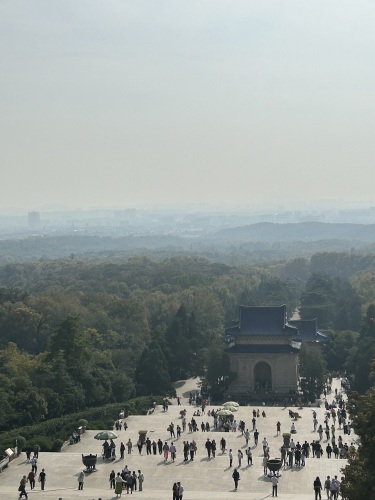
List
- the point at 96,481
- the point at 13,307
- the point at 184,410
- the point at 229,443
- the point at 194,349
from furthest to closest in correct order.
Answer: the point at 13,307
the point at 194,349
the point at 184,410
the point at 229,443
the point at 96,481

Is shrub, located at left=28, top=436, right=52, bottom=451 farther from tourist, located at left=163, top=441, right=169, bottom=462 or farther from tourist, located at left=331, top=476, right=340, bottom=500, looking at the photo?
tourist, located at left=331, top=476, right=340, bottom=500

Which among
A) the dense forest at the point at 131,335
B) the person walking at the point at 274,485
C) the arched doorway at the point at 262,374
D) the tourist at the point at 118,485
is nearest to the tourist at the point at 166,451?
the tourist at the point at 118,485

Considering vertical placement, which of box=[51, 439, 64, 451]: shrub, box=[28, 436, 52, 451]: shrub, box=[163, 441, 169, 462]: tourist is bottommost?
box=[51, 439, 64, 451]: shrub

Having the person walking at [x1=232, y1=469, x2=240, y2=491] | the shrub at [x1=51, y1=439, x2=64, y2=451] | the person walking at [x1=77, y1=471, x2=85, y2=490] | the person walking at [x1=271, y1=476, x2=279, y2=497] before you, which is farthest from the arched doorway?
the person walking at [x1=77, y1=471, x2=85, y2=490]

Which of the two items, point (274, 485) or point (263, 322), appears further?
point (263, 322)

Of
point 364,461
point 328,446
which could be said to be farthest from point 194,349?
point 364,461

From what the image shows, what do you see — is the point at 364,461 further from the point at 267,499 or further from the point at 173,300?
the point at 173,300

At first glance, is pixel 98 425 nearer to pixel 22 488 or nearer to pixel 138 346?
pixel 22 488

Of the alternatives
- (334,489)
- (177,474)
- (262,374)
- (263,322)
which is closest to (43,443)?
(177,474)
